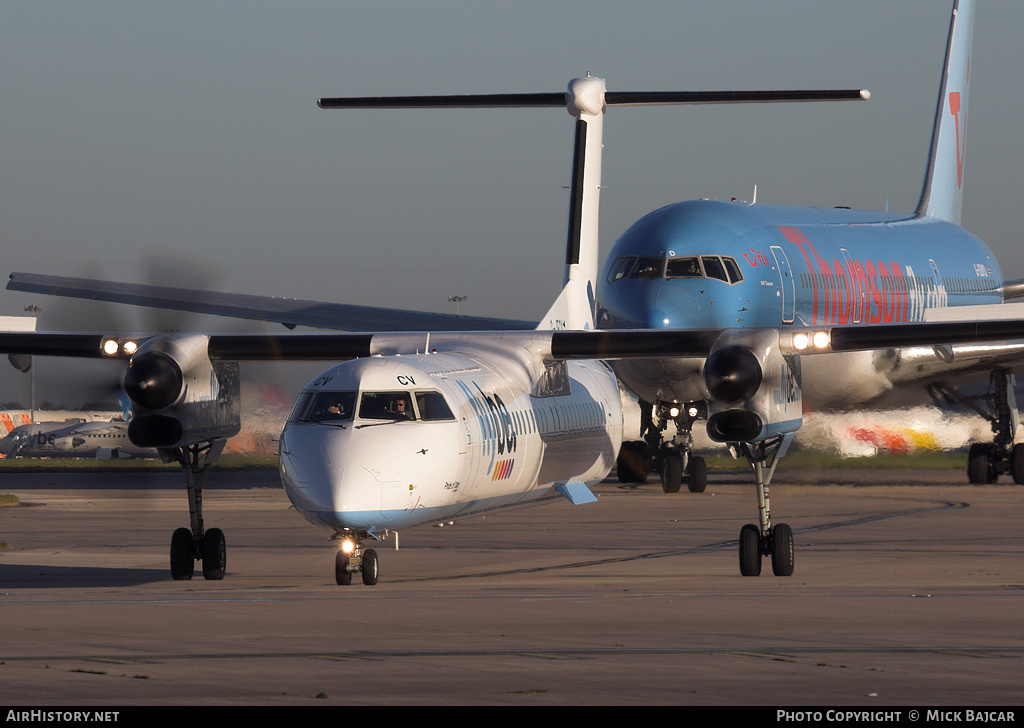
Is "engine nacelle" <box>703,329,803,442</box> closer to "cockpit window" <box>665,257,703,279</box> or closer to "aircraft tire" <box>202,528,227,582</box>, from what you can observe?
"aircraft tire" <box>202,528,227,582</box>

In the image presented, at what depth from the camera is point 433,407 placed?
58.5 feet

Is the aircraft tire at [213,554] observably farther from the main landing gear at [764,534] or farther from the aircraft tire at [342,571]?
the main landing gear at [764,534]

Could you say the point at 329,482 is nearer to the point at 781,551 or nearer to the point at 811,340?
the point at 781,551

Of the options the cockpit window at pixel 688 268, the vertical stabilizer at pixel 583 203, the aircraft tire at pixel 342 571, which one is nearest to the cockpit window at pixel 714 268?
the cockpit window at pixel 688 268

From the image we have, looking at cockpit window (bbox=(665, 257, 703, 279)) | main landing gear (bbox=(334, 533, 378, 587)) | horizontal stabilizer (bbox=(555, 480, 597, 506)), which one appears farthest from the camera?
cockpit window (bbox=(665, 257, 703, 279))

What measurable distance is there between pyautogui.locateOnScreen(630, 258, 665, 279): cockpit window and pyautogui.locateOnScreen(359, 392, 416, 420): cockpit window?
1061cm

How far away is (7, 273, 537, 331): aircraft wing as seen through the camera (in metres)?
35.4

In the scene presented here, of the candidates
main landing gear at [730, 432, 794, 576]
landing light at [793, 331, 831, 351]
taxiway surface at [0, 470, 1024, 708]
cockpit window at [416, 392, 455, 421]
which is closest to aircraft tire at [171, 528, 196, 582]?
taxiway surface at [0, 470, 1024, 708]

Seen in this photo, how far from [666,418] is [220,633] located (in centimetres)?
1767

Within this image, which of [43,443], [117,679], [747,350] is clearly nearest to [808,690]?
[117,679]

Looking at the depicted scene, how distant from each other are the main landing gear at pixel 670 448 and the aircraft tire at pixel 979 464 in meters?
7.27

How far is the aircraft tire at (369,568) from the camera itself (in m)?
17.4

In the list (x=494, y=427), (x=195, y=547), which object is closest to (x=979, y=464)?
(x=494, y=427)

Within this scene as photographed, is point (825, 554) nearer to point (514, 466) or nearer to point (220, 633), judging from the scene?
point (514, 466)
